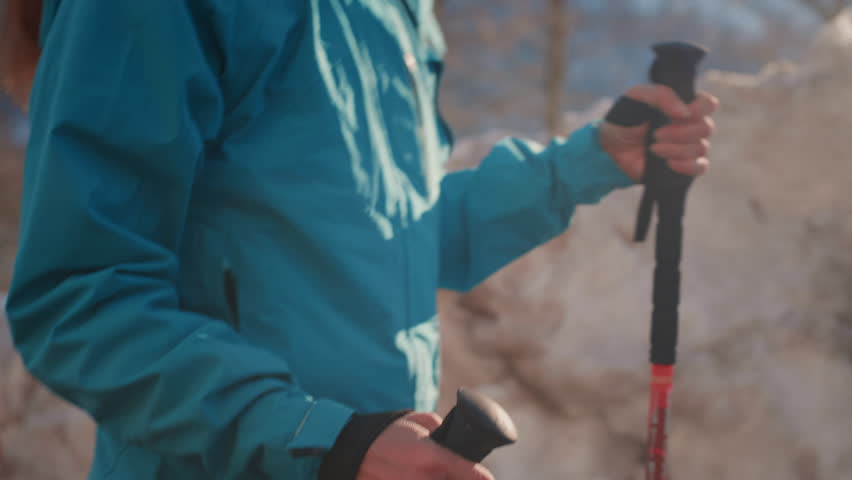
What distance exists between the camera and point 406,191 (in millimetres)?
1194

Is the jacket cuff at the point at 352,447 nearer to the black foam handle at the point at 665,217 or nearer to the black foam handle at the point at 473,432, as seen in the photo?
the black foam handle at the point at 473,432

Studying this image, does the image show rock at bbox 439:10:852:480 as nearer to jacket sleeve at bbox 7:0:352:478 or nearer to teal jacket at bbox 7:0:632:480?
teal jacket at bbox 7:0:632:480

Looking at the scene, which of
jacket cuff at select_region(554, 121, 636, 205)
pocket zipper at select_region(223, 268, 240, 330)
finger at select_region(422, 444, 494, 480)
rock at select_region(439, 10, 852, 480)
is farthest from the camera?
rock at select_region(439, 10, 852, 480)

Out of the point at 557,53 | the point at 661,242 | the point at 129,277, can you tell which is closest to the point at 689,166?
the point at 661,242

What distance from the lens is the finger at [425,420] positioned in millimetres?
803

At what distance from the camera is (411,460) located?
0.75 metres

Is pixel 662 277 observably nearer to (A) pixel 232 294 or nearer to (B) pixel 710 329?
(A) pixel 232 294

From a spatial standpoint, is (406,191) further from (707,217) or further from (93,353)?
(707,217)

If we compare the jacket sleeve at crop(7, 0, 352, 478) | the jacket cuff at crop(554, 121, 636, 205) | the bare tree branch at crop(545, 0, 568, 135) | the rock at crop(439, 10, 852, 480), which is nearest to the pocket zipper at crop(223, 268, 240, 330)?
the jacket sleeve at crop(7, 0, 352, 478)

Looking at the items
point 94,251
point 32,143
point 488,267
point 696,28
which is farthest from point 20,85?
point 696,28

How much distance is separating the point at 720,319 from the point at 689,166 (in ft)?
5.15

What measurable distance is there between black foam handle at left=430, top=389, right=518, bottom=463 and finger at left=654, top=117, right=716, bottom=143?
2.49ft

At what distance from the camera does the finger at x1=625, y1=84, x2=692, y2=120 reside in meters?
1.30

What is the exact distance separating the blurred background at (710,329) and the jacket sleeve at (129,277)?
1.96 m
